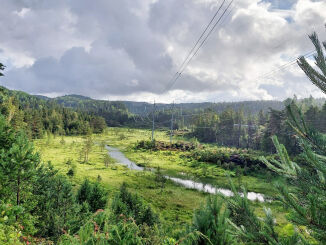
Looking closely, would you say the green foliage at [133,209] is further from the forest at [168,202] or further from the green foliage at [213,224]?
the green foliage at [213,224]

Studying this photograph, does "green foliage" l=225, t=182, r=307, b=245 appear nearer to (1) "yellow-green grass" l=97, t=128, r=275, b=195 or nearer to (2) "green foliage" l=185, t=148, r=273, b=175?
(1) "yellow-green grass" l=97, t=128, r=275, b=195

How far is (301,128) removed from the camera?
224cm

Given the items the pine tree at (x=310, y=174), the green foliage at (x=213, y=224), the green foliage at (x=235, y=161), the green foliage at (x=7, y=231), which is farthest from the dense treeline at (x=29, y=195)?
the green foliage at (x=235, y=161)

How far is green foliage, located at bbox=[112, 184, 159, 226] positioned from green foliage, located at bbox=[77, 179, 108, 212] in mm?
1446

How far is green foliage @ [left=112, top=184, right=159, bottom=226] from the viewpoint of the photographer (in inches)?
524

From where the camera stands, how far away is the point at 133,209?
48.9 feet

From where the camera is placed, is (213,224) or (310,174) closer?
(310,174)

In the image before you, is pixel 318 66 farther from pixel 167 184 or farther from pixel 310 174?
pixel 167 184

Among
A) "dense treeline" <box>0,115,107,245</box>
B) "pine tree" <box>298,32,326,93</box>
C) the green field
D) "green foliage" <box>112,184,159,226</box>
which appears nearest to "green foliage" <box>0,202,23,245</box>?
"dense treeline" <box>0,115,107,245</box>

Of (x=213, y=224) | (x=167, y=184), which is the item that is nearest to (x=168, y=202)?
(x=167, y=184)

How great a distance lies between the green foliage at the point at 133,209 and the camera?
524 inches

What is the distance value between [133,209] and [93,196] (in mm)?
3196

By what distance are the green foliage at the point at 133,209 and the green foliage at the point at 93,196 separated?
4.74ft

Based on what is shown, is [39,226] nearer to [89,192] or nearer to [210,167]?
[89,192]
